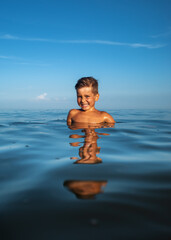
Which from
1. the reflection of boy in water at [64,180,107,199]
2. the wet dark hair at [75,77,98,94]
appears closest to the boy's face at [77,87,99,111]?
the wet dark hair at [75,77,98,94]

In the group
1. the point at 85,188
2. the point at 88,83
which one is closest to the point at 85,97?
the point at 88,83

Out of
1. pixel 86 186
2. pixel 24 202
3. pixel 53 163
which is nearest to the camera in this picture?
pixel 24 202

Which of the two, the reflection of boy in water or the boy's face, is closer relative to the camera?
the reflection of boy in water

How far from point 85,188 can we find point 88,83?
4.06 metres

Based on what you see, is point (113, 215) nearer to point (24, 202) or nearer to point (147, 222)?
point (147, 222)

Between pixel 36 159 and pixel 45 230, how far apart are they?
1.14 m

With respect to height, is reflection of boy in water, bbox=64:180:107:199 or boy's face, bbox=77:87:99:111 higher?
boy's face, bbox=77:87:99:111

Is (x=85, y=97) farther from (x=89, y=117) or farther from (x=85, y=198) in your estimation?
(x=85, y=198)

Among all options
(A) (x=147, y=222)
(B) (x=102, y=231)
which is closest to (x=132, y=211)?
(A) (x=147, y=222)

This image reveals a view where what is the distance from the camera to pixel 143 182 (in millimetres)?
1285

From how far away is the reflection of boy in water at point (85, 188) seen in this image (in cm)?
107

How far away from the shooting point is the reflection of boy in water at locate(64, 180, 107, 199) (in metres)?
1.07

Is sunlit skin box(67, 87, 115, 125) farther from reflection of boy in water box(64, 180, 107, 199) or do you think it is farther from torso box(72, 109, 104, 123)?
reflection of boy in water box(64, 180, 107, 199)

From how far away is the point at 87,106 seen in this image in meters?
4.95
